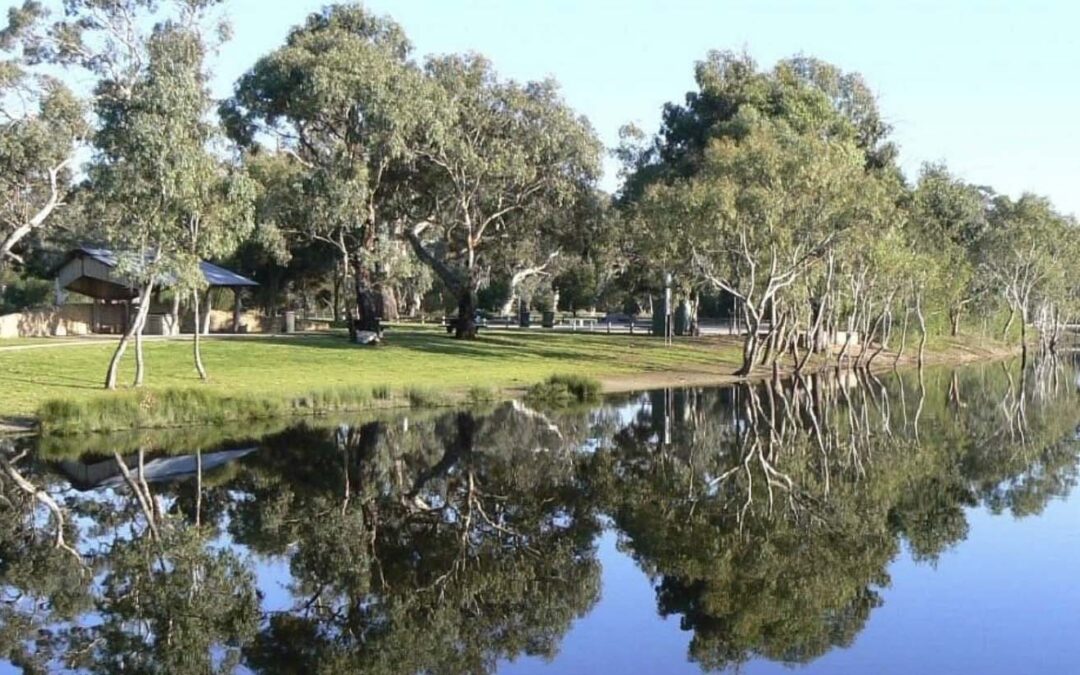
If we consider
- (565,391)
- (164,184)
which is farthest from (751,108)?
(164,184)

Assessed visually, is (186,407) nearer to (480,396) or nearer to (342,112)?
(480,396)

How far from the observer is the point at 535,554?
15984mm

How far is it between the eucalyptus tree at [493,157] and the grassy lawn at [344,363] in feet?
19.5

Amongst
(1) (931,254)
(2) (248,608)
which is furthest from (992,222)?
(2) (248,608)

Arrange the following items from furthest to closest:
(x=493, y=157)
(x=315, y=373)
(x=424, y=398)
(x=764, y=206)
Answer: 1. (x=493, y=157)
2. (x=764, y=206)
3. (x=315, y=373)
4. (x=424, y=398)

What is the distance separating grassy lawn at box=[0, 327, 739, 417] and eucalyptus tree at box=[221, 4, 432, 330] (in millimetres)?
5031

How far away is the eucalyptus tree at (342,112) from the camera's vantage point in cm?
4806

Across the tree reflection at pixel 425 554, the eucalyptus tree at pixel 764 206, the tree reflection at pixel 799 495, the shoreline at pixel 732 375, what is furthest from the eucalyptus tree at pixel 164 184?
the eucalyptus tree at pixel 764 206

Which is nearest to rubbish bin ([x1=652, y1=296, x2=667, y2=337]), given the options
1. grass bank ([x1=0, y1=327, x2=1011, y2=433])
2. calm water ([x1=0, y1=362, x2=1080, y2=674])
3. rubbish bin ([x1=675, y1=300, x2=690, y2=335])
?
rubbish bin ([x1=675, y1=300, x2=690, y2=335])

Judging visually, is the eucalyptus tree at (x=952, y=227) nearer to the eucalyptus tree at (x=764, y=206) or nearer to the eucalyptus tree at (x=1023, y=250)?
the eucalyptus tree at (x=1023, y=250)

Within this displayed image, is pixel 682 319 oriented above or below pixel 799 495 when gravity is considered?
above

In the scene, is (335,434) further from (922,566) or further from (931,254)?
(931,254)

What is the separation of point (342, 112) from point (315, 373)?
12.7m

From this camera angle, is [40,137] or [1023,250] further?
[1023,250]
